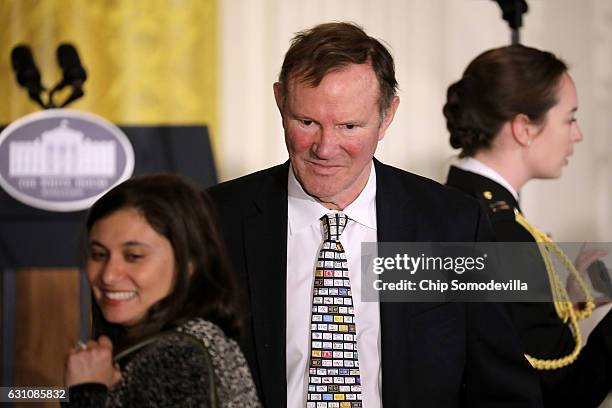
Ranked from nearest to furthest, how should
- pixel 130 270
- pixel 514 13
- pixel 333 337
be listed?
pixel 130 270, pixel 333 337, pixel 514 13

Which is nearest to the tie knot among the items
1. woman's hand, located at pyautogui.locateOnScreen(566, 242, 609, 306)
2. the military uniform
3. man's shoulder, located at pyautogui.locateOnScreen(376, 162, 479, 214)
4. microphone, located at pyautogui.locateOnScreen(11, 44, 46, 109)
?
man's shoulder, located at pyautogui.locateOnScreen(376, 162, 479, 214)

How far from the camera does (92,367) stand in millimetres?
1179

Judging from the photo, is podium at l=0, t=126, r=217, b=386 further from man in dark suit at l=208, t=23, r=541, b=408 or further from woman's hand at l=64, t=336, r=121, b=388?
woman's hand at l=64, t=336, r=121, b=388

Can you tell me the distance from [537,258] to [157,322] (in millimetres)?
994

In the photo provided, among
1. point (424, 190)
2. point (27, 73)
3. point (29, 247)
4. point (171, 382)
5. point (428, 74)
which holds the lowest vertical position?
point (171, 382)

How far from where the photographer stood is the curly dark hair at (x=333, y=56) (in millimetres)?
1597

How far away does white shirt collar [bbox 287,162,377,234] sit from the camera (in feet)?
5.49

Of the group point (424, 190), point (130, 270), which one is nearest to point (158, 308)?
point (130, 270)

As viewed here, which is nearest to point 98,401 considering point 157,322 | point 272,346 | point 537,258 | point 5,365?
point 157,322

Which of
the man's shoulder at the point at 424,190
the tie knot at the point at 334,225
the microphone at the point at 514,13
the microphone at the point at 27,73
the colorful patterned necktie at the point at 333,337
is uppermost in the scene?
the microphone at the point at 514,13

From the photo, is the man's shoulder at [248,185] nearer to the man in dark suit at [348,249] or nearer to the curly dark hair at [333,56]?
the man in dark suit at [348,249]

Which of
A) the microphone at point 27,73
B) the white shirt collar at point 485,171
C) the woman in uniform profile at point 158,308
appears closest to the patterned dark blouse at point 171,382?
the woman in uniform profile at point 158,308

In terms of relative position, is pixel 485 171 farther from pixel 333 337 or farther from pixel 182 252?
pixel 182 252

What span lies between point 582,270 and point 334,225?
0.69 m
